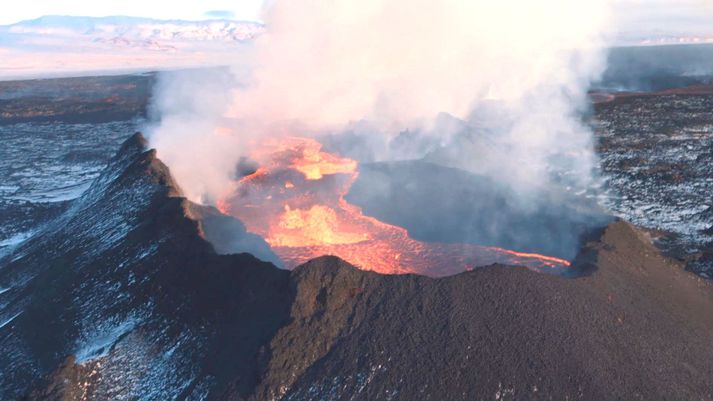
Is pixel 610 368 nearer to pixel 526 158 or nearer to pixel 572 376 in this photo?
pixel 572 376

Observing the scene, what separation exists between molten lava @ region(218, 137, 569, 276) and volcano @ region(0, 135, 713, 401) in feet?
2.08

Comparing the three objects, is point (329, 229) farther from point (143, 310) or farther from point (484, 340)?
point (484, 340)

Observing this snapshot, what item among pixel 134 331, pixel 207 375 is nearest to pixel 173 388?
pixel 207 375

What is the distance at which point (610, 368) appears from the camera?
10469mm

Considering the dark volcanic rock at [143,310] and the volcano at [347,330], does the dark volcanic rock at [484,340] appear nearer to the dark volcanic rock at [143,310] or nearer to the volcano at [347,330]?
the volcano at [347,330]

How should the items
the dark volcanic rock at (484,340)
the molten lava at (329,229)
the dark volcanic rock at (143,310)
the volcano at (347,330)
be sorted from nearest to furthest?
the dark volcanic rock at (484,340) → the volcano at (347,330) → the dark volcanic rock at (143,310) → the molten lava at (329,229)

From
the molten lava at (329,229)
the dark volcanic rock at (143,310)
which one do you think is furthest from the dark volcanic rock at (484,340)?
the molten lava at (329,229)

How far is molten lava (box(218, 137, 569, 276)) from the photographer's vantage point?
14781mm

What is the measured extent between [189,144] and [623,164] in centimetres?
2497

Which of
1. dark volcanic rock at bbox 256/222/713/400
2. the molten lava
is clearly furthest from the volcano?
the molten lava

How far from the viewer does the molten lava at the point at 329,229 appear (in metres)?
14.8

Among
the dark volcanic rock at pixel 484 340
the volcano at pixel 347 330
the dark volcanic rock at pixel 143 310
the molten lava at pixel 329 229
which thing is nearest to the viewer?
the dark volcanic rock at pixel 484 340

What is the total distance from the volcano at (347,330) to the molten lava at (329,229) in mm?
635

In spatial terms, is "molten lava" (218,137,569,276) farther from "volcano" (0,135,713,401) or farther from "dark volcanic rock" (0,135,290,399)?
"dark volcanic rock" (0,135,290,399)
